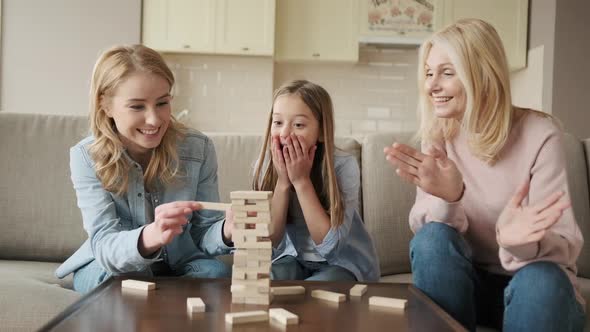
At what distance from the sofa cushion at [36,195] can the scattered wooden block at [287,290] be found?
3.20 feet

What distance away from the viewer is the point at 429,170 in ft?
4.84

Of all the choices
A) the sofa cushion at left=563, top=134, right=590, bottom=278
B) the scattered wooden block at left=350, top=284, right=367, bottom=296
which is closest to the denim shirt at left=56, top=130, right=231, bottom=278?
the scattered wooden block at left=350, top=284, right=367, bottom=296

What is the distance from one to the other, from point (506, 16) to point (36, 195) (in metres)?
4.10

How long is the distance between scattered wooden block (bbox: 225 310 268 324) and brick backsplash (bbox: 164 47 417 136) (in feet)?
12.9

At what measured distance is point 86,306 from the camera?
115cm

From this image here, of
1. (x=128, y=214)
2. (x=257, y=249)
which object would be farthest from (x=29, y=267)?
(x=257, y=249)

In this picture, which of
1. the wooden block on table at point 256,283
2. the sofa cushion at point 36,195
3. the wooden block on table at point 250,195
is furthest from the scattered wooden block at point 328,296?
the sofa cushion at point 36,195

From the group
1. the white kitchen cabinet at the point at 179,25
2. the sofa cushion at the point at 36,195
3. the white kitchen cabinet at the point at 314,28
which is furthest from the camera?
the white kitchen cabinet at the point at 314,28

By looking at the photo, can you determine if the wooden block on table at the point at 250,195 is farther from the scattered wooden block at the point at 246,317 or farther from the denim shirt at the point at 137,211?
the denim shirt at the point at 137,211

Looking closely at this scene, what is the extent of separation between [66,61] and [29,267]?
10.2ft

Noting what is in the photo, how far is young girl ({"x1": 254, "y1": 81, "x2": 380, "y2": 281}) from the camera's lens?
1760mm

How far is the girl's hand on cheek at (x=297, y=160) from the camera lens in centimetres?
175

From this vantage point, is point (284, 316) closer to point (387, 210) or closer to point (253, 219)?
point (253, 219)

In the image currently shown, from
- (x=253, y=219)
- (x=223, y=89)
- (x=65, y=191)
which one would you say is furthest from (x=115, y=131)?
(x=223, y=89)
